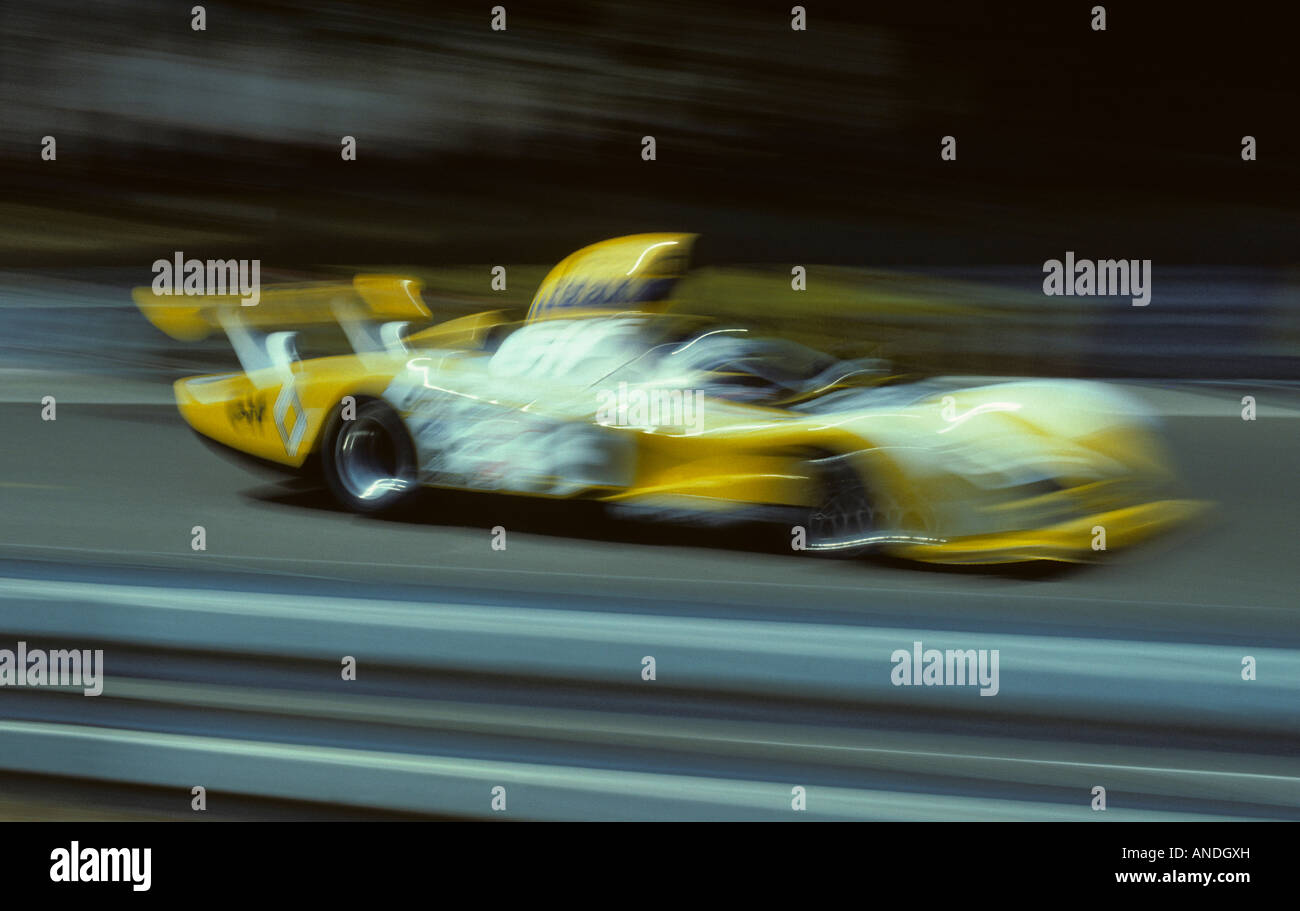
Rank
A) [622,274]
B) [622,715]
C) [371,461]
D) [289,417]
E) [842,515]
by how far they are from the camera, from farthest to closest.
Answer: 1. [289,417]
2. [371,461]
3. [622,274]
4. [842,515]
5. [622,715]

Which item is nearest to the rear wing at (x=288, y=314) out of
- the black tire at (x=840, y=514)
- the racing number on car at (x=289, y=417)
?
the racing number on car at (x=289, y=417)

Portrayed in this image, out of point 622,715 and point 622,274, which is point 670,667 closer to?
point 622,715

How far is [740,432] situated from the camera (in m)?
2.41

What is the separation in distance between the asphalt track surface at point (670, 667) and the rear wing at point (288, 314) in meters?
0.45

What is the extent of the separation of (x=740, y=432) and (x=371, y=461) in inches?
35.3

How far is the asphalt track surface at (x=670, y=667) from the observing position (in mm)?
1839

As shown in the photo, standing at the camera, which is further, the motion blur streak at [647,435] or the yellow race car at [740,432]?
the yellow race car at [740,432]

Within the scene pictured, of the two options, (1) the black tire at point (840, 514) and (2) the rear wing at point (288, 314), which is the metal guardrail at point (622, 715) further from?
(2) the rear wing at point (288, 314)

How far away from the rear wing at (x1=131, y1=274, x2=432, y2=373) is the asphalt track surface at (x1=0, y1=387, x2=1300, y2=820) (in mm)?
451

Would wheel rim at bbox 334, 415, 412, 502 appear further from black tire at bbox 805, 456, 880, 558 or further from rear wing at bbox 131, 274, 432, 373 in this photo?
black tire at bbox 805, 456, 880, 558

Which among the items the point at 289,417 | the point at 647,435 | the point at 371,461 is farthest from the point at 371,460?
the point at 647,435

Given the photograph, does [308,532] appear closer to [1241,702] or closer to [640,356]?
[640,356]

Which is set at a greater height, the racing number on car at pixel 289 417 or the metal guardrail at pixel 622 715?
the racing number on car at pixel 289 417

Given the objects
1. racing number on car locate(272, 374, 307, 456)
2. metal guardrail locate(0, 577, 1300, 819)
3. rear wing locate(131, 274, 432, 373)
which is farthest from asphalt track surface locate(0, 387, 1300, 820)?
rear wing locate(131, 274, 432, 373)
